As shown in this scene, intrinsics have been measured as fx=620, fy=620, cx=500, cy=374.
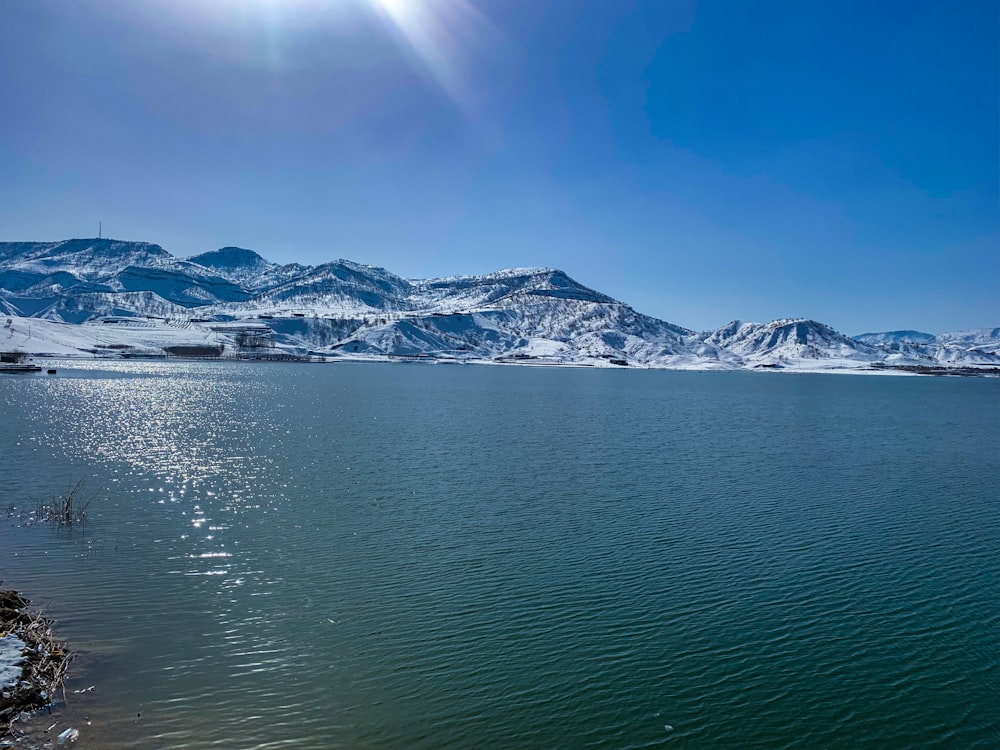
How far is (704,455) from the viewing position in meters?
51.5

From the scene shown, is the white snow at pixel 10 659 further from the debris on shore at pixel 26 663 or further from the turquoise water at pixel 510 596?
the turquoise water at pixel 510 596

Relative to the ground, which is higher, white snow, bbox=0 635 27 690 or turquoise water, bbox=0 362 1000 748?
white snow, bbox=0 635 27 690

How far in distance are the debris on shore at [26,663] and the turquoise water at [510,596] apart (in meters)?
0.55

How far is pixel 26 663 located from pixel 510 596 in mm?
13685

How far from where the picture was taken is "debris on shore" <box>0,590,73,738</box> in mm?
13812

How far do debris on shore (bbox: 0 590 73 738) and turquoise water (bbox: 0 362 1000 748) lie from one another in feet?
1.82

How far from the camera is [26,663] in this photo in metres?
15.2

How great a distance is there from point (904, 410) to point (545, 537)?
101728 mm

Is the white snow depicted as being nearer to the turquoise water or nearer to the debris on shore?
the debris on shore

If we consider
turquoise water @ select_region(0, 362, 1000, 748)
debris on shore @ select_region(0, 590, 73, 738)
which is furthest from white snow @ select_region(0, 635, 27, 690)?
turquoise water @ select_region(0, 362, 1000, 748)

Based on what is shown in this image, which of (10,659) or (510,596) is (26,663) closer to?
(10,659)

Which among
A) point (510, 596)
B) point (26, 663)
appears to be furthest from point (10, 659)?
point (510, 596)

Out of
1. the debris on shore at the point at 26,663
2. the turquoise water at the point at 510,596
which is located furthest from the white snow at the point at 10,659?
the turquoise water at the point at 510,596

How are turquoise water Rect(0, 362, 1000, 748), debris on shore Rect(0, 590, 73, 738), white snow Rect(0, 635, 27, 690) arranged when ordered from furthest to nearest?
turquoise water Rect(0, 362, 1000, 748)
white snow Rect(0, 635, 27, 690)
debris on shore Rect(0, 590, 73, 738)
